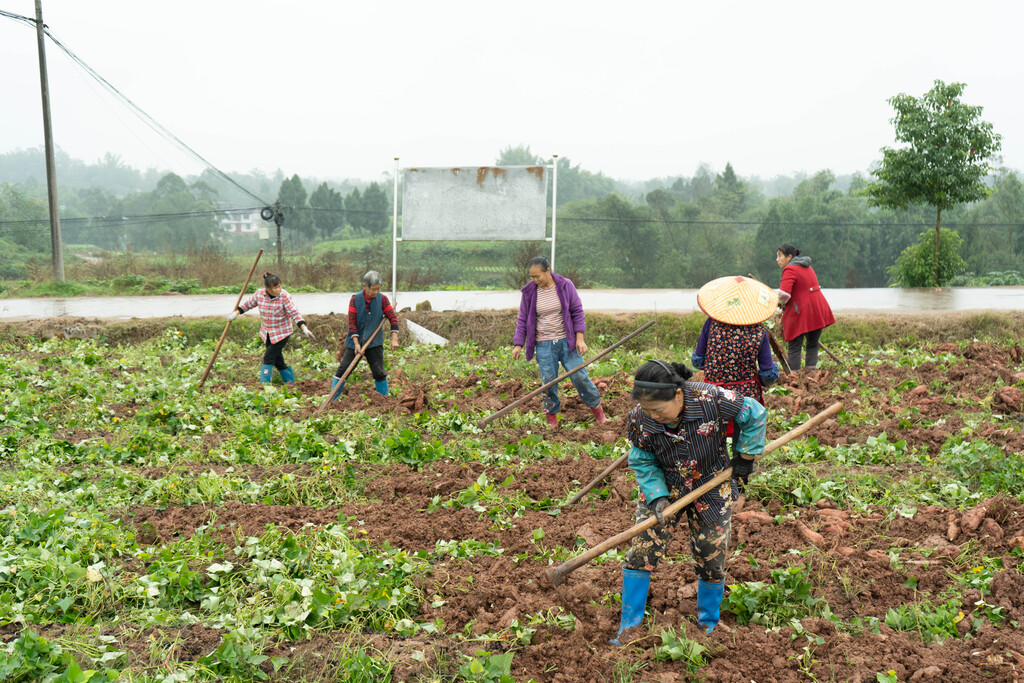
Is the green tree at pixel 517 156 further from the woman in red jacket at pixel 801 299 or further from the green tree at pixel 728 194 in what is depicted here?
the woman in red jacket at pixel 801 299

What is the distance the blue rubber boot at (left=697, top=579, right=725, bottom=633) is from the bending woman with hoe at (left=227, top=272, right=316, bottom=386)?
224 inches

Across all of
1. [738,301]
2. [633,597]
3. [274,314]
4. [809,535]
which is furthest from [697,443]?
[274,314]

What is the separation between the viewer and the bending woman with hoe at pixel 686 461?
3.20 metres

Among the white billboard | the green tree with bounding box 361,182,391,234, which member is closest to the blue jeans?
the white billboard

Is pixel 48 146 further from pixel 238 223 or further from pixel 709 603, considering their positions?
pixel 238 223

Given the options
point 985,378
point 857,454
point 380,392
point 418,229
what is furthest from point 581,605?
point 418,229

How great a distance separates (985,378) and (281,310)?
7.74 meters

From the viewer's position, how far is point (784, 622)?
3684mm

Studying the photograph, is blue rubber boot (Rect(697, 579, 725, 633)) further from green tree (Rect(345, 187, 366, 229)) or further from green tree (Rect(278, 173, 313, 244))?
green tree (Rect(278, 173, 313, 244))

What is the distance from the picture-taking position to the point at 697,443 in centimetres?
332

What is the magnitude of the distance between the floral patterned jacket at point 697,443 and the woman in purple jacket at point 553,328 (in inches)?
125

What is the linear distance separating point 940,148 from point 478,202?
1314 cm

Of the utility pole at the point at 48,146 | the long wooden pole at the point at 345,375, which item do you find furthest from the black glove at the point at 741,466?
the utility pole at the point at 48,146

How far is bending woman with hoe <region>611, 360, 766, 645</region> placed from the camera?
10.5 ft
